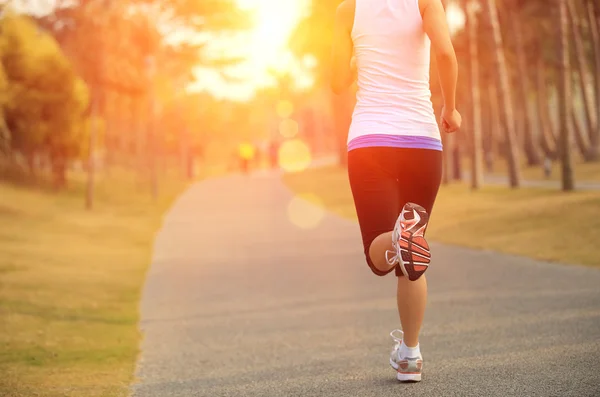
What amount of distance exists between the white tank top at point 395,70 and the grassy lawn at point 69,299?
2175 millimetres

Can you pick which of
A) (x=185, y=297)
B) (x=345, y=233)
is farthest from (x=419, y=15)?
(x=345, y=233)

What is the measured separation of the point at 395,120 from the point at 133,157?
48.4 meters

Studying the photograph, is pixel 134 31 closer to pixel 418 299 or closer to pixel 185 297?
pixel 185 297

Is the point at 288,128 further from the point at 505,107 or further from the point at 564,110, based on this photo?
the point at 564,110

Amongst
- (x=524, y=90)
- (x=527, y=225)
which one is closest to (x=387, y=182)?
(x=527, y=225)

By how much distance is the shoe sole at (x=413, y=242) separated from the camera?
12.8ft

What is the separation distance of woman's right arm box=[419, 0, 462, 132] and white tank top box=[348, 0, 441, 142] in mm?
67

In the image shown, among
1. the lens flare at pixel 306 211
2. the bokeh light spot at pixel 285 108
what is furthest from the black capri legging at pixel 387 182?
the bokeh light spot at pixel 285 108

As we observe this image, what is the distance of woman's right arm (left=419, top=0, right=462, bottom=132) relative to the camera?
402 cm

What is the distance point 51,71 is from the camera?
96.2 ft

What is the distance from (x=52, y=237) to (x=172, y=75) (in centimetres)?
2195

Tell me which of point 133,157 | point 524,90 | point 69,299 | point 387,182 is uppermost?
point 387,182

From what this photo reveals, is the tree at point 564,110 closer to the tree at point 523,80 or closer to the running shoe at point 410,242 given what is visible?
the tree at point 523,80

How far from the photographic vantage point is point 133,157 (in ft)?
169
